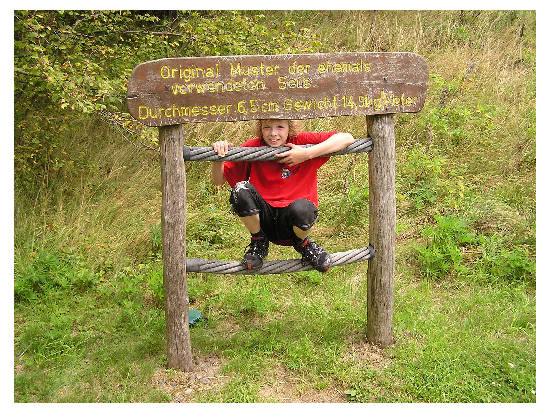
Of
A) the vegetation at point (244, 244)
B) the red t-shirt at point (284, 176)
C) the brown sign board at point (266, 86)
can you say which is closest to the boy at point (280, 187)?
the red t-shirt at point (284, 176)

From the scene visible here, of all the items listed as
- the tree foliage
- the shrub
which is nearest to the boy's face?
the tree foliage

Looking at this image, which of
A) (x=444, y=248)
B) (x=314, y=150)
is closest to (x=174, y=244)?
(x=314, y=150)

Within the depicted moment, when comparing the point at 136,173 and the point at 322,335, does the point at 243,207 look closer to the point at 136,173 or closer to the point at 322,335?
the point at 322,335

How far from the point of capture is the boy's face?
3.15m

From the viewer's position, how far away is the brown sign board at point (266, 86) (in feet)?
9.56

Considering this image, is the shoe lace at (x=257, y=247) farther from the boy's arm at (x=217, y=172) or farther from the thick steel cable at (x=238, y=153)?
the thick steel cable at (x=238, y=153)

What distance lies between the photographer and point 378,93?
10.2ft

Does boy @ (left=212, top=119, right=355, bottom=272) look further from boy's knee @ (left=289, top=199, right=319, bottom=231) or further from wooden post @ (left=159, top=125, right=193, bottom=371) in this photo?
wooden post @ (left=159, top=125, right=193, bottom=371)

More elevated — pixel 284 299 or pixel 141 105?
pixel 141 105

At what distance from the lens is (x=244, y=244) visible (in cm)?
501

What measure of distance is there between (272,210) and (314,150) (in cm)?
46

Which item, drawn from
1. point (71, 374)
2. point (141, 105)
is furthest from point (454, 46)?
point (71, 374)

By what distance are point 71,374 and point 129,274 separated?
131 centimetres

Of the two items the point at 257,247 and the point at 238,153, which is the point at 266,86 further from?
the point at 257,247
